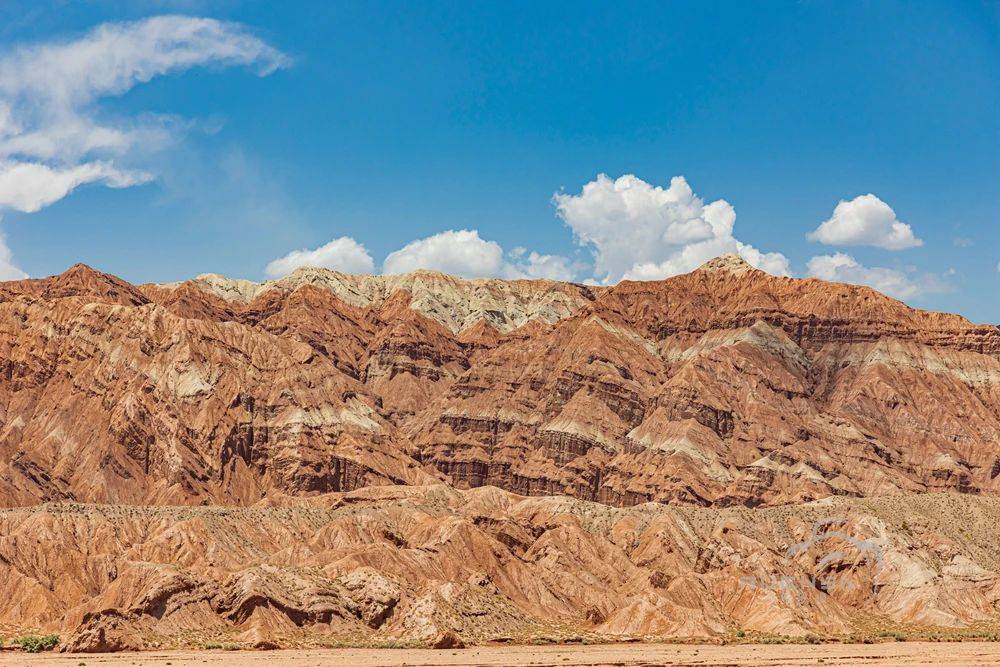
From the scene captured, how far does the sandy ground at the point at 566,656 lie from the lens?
290 ft

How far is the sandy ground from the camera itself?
88.4m

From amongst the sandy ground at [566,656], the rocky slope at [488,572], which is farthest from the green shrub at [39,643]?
the rocky slope at [488,572]

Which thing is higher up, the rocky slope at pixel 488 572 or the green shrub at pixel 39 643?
the rocky slope at pixel 488 572

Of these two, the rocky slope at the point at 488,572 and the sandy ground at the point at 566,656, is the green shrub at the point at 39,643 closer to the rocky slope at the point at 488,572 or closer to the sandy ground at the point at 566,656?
the sandy ground at the point at 566,656

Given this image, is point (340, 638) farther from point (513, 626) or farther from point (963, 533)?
point (963, 533)

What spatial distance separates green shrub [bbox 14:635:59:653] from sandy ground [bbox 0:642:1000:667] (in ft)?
5.83

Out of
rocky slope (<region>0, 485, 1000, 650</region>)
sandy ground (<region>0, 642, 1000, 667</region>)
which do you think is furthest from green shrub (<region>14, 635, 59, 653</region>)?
rocky slope (<region>0, 485, 1000, 650</region>)

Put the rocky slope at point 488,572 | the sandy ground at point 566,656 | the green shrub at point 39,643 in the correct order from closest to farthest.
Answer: the sandy ground at point 566,656 < the green shrub at point 39,643 < the rocky slope at point 488,572

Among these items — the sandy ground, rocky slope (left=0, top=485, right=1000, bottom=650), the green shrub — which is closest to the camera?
the sandy ground

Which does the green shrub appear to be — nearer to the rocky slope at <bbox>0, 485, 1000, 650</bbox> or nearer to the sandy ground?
the sandy ground

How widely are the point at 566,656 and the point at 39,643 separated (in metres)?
36.4

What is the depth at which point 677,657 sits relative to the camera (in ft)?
314

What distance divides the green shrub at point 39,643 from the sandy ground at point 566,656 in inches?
70.0

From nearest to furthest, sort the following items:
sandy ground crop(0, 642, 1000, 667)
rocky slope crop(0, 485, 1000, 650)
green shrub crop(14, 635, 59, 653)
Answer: sandy ground crop(0, 642, 1000, 667), green shrub crop(14, 635, 59, 653), rocky slope crop(0, 485, 1000, 650)
